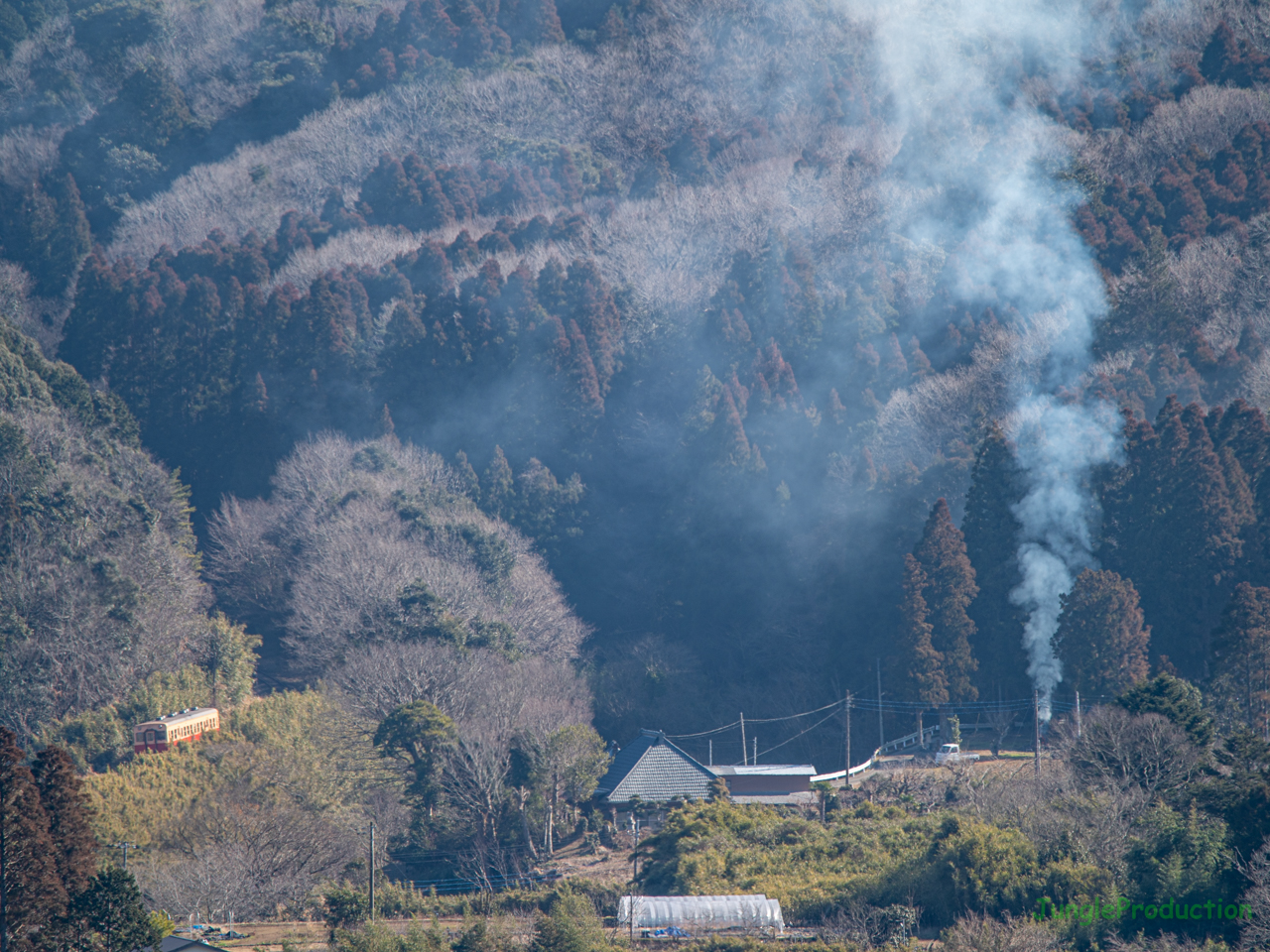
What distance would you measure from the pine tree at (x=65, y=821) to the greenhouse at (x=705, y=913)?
1091 centimetres

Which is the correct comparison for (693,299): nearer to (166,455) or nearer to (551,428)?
(551,428)

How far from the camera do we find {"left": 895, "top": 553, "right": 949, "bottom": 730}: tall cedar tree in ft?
162

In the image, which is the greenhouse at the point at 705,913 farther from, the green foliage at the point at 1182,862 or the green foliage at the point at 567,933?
the green foliage at the point at 1182,862

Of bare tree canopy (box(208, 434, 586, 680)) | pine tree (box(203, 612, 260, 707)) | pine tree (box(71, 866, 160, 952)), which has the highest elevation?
bare tree canopy (box(208, 434, 586, 680))

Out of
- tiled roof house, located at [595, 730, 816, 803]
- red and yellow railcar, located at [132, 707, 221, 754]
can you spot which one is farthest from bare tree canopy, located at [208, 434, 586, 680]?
tiled roof house, located at [595, 730, 816, 803]

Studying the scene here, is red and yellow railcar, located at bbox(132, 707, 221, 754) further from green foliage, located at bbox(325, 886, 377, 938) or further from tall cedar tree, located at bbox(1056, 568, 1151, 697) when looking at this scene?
tall cedar tree, located at bbox(1056, 568, 1151, 697)

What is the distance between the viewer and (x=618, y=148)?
9000 cm

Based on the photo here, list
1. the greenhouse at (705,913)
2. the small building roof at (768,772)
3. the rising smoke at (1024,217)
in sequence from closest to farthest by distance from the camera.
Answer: the greenhouse at (705,913) < the small building roof at (768,772) < the rising smoke at (1024,217)

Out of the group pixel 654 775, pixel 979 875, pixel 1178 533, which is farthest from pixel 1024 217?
pixel 979 875

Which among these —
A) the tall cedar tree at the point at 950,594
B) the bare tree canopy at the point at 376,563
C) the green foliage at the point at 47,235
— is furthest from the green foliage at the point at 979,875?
the green foliage at the point at 47,235

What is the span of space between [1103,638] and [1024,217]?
94.1 ft

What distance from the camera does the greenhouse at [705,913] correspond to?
31.3 metres

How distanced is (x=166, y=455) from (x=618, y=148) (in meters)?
36.1

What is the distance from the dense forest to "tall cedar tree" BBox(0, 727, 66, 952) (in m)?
0.41
